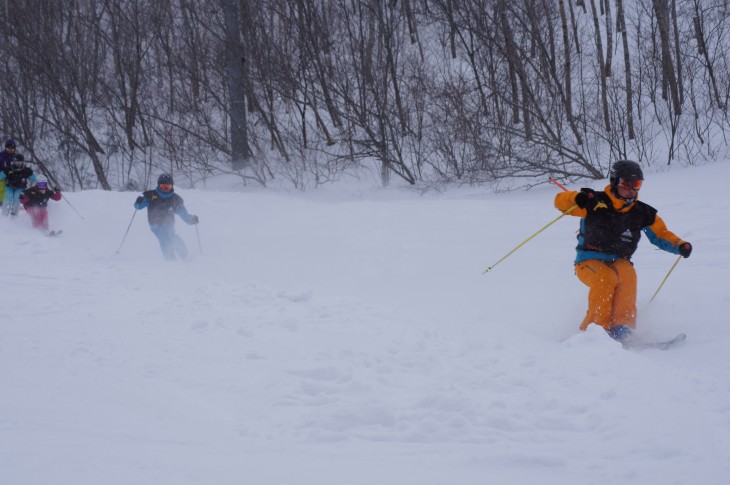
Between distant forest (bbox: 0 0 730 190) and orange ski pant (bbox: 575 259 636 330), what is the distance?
25.0ft

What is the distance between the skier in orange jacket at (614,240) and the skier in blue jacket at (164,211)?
5.90 metres

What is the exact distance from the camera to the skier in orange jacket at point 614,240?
15.9 feet

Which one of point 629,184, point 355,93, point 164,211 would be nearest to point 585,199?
point 629,184

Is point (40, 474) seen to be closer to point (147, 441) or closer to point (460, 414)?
point (147, 441)

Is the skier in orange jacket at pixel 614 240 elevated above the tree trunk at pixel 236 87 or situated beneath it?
situated beneath

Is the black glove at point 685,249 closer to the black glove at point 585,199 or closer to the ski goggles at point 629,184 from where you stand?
the ski goggles at point 629,184

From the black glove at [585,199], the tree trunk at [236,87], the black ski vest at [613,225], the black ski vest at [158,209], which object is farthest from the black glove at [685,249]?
the tree trunk at [236,87]

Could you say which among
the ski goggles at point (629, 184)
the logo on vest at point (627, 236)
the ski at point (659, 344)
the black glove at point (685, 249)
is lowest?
the ski at point (659, 344)

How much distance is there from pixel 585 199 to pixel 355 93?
1206 centimetres

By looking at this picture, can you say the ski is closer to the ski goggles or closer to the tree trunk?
the ski goggles

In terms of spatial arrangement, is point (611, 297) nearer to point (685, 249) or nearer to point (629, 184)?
point (685, 249)

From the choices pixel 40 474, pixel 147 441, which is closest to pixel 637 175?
pixel 147 441

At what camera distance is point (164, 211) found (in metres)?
8.85

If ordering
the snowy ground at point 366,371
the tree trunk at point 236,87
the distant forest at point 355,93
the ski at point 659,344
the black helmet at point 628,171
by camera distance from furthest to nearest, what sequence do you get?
the tree trunk at point 236,87
the distant forest at point 355,93
the black helmet at point 628,171
the ski at point 659,344
the snowy ground at point 366,371
